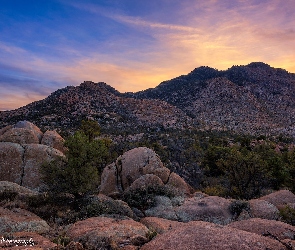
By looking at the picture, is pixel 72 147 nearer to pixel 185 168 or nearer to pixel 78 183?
pixel 78 183

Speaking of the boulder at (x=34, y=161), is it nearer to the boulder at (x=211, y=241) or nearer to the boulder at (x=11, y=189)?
the boulder at (x=11, y=189)

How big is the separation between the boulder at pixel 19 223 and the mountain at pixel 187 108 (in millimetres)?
55016

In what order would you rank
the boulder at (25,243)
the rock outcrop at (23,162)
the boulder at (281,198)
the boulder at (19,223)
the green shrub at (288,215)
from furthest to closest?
1. the rock outcrop at (23,162)
2. the boulder at (281,198)
3. the green shrub at (288,215)
4. the boulder at (19,223)
5. the boulder at (25,243)

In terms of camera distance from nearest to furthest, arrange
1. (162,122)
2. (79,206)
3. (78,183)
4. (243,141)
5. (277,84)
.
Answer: (79,206) < (78,183) < (243,141) < (162,122) < (277,84)

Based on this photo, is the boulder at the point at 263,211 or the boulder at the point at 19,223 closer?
the boulder at the point at 19,223

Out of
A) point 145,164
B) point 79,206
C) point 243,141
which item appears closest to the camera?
point 79,206

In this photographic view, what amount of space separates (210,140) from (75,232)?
5095 centimetres

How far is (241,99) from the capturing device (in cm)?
10200

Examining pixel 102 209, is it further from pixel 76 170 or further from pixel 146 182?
pixel 146 182

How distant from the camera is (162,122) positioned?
84.6m

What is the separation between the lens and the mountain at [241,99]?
288 feet

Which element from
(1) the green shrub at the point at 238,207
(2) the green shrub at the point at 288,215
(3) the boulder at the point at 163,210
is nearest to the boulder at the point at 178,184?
(3) the boulder at the point at 163,210

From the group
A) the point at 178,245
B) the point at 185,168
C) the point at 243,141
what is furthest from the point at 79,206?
the point at 243,141

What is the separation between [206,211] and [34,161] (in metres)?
15.0
